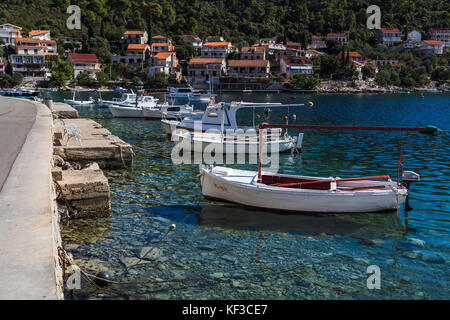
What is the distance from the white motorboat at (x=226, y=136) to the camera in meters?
23.4

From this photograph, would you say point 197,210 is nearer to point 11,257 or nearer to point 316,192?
point 316,192

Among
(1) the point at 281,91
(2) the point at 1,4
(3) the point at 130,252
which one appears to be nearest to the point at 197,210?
(3) the point at 130,252

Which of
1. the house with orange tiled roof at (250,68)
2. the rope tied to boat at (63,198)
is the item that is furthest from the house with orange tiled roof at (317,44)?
the rope tied to boat at (63,198)

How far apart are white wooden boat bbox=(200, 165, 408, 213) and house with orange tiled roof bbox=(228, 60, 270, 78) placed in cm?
12051

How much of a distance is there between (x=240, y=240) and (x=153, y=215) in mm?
3274

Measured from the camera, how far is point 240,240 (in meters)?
11.2

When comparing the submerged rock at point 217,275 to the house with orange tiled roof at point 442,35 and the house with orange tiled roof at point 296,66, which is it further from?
the house with orange tiled roof at point 442,35

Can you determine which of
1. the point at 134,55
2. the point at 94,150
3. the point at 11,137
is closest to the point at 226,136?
the point at 94,150

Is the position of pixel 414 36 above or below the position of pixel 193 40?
above

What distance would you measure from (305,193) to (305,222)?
0.91m

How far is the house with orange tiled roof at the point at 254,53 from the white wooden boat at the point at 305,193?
132 m

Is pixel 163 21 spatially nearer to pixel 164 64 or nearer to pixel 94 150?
pixel 164 64

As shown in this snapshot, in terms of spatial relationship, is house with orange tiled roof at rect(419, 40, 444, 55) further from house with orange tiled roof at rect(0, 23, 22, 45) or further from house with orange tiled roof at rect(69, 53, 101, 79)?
house with orange tiled roof at rect(0, 23, 22, 45)

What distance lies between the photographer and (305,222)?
41.7 ft
